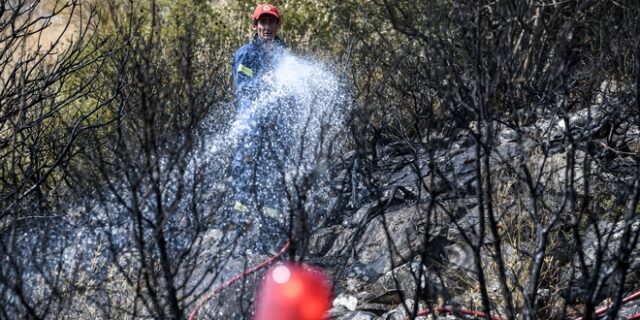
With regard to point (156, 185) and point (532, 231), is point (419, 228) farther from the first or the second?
point (156, 185)

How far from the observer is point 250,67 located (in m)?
6.67

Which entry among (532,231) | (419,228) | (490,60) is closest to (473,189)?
(419,228)

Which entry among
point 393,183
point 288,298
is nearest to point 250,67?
point 393,183

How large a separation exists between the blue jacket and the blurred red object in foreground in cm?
208

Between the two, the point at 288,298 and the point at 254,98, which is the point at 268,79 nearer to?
the point at 254,98

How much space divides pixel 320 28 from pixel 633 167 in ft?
18.8

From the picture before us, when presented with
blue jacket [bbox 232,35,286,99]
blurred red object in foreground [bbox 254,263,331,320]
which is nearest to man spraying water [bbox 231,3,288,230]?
blue jacket [bbox 232,35,286,99]

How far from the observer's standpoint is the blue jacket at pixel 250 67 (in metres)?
6.64

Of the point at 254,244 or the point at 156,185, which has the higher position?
the point at 254,244

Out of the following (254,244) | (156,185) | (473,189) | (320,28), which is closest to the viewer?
(156,185)

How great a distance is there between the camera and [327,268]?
233 inches

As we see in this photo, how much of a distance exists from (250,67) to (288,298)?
247cm

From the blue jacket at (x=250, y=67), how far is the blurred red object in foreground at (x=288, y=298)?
208cm

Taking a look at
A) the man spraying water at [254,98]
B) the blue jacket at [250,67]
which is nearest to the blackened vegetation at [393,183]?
the man spraying water at [254,98]
